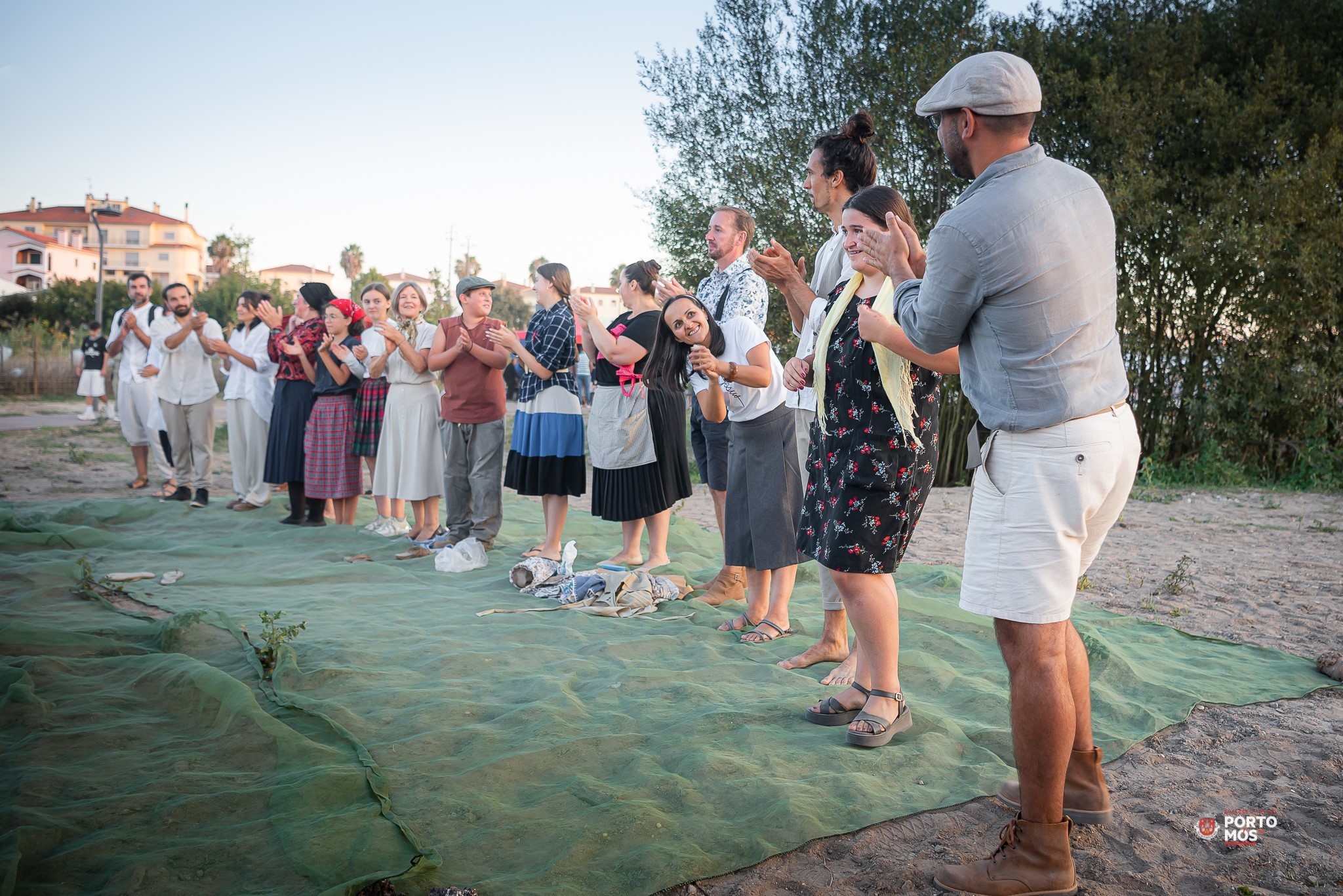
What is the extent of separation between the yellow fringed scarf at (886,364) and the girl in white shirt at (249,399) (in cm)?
589

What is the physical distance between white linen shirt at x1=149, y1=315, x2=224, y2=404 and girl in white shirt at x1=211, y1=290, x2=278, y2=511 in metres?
0.27

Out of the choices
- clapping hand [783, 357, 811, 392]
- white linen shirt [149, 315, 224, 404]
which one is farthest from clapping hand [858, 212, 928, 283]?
white linen shirt [149, 315, 224, 404]

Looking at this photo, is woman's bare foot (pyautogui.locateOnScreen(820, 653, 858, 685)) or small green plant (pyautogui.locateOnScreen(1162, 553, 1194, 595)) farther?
small green plant (pyautogui.locateOnScreen(1162, 553, 1194, 595))

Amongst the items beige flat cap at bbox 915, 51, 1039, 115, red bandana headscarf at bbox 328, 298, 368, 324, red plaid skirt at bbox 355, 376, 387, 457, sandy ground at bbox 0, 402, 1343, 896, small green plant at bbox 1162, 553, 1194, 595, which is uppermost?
beige flat cap at bbox 915, 51, 1039, 115

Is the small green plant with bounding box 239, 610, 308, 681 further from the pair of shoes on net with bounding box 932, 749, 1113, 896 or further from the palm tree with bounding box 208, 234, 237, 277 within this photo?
the palm tree with bounding box 208, 234, 237, 277

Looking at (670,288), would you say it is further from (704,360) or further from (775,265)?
(775,265)

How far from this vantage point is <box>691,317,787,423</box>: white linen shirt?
420cm

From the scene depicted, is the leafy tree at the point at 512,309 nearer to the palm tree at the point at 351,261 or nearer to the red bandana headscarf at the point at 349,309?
the palm tree at the point at 351,261

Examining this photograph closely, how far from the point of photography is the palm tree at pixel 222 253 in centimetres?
5981

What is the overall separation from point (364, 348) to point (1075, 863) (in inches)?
233

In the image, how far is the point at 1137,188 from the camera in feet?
32.1

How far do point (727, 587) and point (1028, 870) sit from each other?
303 cm

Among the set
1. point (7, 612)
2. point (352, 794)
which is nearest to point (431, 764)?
point (352, 794)

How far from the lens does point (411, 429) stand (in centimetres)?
657
